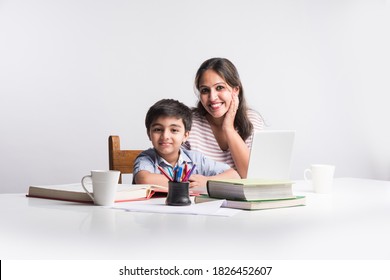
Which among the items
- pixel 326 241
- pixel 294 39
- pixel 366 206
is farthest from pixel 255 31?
pixel 326 241

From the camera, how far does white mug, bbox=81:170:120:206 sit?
4.34ft

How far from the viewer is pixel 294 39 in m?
4.43

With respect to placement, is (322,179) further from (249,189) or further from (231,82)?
(231,82)

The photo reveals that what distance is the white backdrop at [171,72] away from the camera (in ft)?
11.7

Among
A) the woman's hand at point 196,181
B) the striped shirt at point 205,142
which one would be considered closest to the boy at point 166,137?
the woman's hand at point 196,181

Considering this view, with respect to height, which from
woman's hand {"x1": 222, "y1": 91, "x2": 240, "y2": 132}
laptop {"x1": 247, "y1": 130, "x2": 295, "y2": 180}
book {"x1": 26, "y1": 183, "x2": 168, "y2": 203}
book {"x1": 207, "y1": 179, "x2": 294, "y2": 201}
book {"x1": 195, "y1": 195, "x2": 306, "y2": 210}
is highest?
woman's hand {"x1": 222, "y1": 91, "x2": 240, "y2": 132}

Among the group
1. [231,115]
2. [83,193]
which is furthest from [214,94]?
[83,193]

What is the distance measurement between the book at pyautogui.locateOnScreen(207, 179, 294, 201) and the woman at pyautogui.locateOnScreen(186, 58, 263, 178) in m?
0.96

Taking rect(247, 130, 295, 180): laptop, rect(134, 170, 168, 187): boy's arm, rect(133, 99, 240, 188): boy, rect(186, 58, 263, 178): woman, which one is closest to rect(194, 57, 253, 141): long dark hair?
rect(186, 58, 263, 178): woman

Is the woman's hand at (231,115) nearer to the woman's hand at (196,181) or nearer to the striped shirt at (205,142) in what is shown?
the striped shirt at (205,142)

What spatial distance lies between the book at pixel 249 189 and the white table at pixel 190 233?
0.05 m

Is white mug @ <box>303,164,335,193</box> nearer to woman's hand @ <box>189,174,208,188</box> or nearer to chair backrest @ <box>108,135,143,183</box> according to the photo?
woman's hand @ <box>189,174,208,188</box>

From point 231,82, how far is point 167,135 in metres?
0.56

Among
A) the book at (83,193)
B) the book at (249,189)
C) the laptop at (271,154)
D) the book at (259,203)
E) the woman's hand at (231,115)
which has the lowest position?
the book at (83,193)
